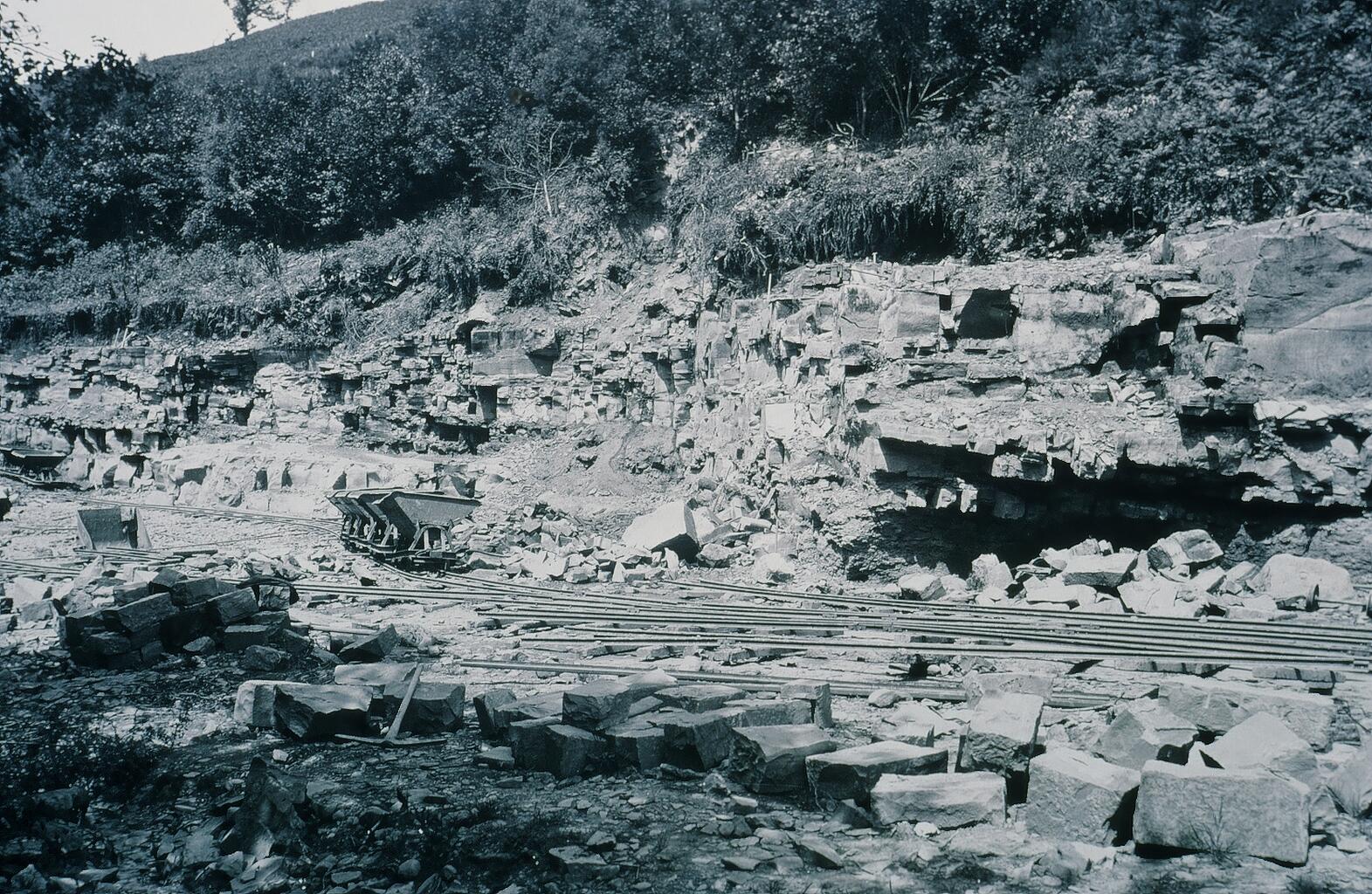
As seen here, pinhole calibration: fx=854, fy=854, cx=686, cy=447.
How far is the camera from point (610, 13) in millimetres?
24438

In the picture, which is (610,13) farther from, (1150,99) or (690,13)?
(1150,99)

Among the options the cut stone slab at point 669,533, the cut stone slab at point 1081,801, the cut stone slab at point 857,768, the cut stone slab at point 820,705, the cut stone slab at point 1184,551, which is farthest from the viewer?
the cut stone slab at point 669,533

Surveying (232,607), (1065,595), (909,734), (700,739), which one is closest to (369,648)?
(232,607)

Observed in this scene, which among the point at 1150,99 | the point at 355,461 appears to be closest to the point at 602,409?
the point at 355,461

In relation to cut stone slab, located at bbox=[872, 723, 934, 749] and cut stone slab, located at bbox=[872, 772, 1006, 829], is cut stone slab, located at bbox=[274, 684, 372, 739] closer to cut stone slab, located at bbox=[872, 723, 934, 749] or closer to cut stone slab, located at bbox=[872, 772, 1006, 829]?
cut stone slab, located at bbox=[872, 723, 934, 749]

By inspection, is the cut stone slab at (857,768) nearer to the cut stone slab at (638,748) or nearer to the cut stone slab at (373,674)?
the cut stone slab at (638,748)

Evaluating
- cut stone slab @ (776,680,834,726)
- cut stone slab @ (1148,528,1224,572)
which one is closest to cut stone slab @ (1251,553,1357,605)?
cut stone slab @ (1148,528,1224,572)

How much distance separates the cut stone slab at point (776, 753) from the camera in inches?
176

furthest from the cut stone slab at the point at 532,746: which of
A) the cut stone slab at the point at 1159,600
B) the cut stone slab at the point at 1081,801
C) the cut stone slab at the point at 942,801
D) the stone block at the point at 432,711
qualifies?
the cut stone slab at the point at 1159,600

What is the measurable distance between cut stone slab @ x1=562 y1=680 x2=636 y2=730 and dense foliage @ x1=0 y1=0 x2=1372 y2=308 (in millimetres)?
10609

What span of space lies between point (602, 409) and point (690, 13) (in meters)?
12.0

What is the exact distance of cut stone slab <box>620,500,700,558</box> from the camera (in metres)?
12.4

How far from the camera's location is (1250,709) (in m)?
4.90

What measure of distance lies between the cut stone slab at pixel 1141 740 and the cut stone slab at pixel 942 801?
812mm
